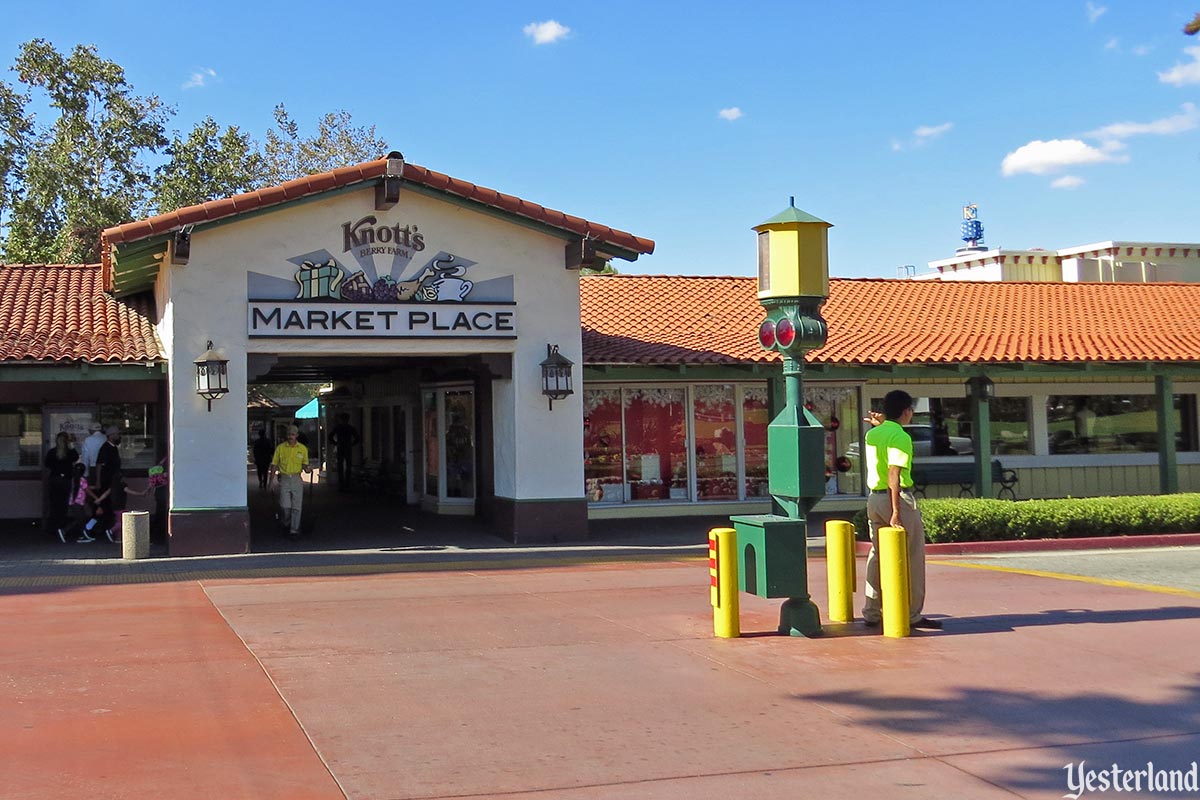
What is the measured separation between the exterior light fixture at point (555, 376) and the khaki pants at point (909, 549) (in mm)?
7043

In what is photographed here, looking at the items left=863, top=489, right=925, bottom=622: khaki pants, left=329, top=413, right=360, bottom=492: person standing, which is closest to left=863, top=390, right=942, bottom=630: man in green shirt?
left=863, top=489, right=925, bottom=622: khaki pants

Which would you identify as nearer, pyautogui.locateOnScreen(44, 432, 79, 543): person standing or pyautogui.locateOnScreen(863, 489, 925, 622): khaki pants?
pyautogui.locateOnScreen(863, 489, 925, 622): khaki pants

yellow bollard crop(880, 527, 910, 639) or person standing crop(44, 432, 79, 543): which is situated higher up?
person standing crop(44, 432, 79, 543)

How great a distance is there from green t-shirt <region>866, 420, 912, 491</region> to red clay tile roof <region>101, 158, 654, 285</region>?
291 inches

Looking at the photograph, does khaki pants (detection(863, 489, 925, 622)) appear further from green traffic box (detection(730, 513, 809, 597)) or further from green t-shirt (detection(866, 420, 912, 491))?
green traffic box (detection(730, 513, 809, 597))

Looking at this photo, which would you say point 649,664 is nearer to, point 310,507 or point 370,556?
point 370,556

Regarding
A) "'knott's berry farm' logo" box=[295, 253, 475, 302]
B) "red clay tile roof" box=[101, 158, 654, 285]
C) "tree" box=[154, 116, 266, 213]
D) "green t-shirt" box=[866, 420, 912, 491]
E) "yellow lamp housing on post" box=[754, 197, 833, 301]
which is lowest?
"green t-shirt" box=[866, 420, 912, 491]

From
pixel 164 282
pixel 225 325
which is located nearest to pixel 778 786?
pixel 225 325

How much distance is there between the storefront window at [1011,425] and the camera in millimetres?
22344

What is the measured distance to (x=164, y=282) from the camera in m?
Result: 16.0

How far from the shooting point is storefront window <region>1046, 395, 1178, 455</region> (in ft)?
74.1

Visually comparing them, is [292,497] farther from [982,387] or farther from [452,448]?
[982,387]

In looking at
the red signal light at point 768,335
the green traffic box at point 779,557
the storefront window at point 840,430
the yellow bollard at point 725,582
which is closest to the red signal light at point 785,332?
the red signal light at point 768,335

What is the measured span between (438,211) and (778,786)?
11.6 metres
